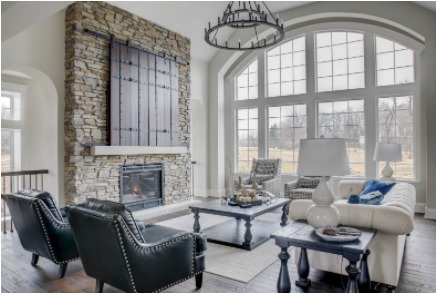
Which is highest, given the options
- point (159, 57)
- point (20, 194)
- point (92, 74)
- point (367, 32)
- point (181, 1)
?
point (181, 1)

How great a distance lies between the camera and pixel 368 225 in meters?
2.93

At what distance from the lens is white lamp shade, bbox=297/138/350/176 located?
104 inches

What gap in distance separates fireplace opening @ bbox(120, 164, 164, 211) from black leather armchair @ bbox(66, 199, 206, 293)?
336 centimetres

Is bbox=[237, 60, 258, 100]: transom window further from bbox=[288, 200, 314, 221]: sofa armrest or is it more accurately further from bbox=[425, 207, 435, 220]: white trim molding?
bbox=[288, 200, 314, 221]: sofa armrest

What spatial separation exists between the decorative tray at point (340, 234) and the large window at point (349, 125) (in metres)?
4.72

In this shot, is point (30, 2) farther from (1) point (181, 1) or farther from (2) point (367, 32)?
(2) point (367, 32)

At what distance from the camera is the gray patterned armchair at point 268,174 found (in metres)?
6.72

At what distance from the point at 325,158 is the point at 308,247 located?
0.72m

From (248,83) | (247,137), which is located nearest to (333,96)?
(248,83)

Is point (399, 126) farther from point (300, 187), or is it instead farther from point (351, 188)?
point (351, 188)

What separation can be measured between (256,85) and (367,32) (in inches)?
108

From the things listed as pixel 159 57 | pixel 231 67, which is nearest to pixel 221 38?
pixel 231 67

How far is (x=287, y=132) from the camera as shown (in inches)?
315

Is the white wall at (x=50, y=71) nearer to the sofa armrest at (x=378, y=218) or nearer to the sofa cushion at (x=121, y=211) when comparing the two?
the sofa cushion at (x=121, y=211)
